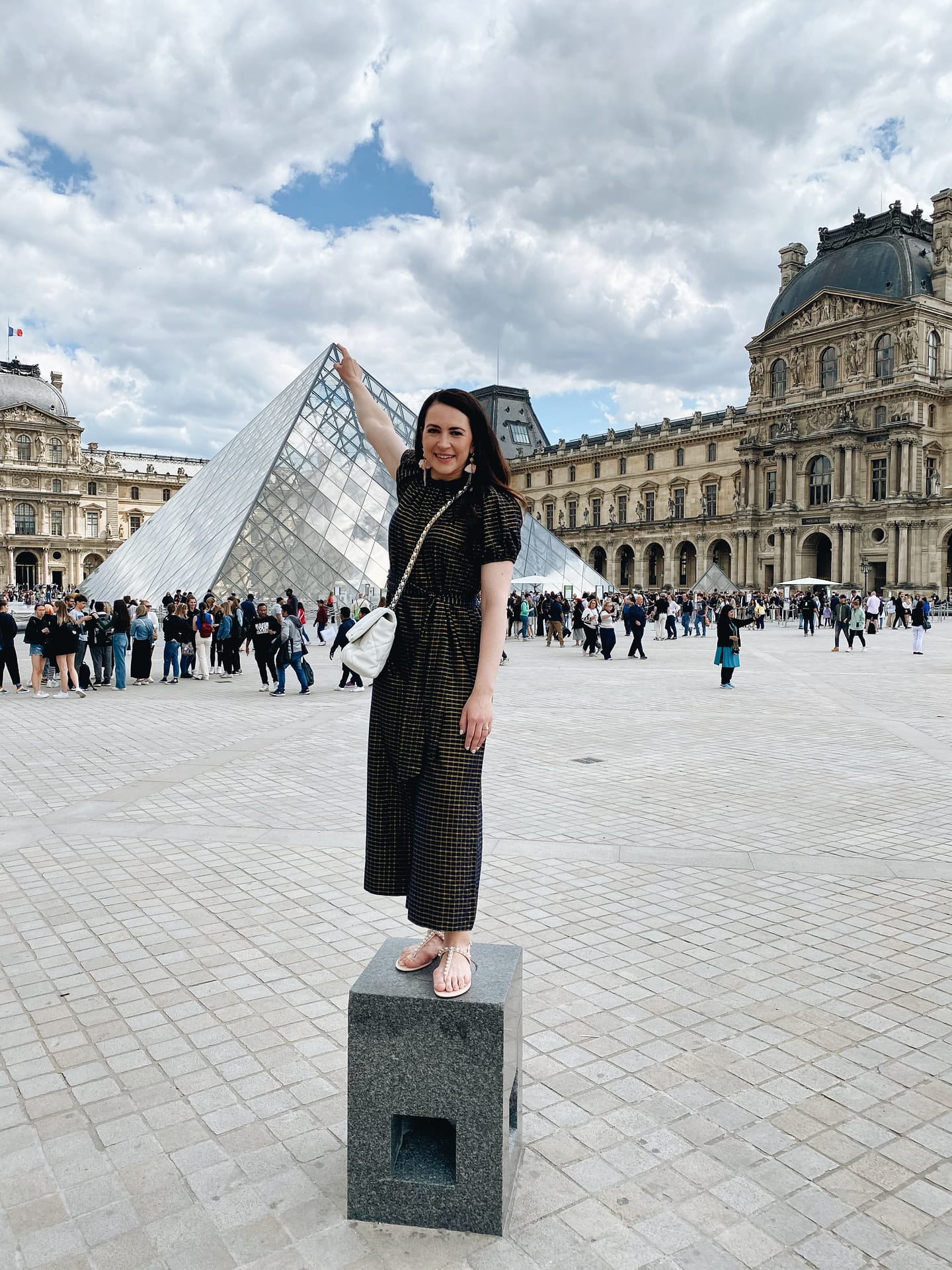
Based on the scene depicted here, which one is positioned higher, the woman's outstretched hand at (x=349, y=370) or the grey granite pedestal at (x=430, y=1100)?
the woman's outstretched hand at (x=349, y=370)

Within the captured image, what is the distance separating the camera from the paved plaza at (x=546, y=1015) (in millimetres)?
2207

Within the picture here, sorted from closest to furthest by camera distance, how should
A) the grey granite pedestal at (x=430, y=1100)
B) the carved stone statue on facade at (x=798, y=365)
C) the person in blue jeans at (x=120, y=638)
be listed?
the grey granite pedestal at (x=430, y=1100), the person in blue jeans at (x=120, y=638), the carved stone statue on facade at (x=798, y=365)

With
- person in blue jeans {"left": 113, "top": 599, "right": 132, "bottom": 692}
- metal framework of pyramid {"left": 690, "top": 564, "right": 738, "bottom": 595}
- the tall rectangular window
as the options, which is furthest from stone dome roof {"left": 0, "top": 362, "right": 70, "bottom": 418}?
person in blue jeans {"left": 113, "top": 599, "right": 132, "bottom": 692}

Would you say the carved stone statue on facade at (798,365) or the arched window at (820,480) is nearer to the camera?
the arched window at (820,480)

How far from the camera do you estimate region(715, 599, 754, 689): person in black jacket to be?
1362 centimetres

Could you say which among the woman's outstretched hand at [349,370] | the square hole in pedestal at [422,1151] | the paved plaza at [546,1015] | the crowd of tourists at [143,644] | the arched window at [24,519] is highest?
the arched window at [24,519]

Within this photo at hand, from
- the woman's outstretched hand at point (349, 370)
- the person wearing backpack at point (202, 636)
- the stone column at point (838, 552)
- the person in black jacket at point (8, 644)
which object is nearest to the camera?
the woman's outstretched hand at point (349, 370)

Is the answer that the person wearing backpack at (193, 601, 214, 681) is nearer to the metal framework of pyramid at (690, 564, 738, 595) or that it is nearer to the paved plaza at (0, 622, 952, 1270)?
the paved plaza at (0, 622, 952, 1270)

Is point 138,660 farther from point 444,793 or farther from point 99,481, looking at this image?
point 99,481

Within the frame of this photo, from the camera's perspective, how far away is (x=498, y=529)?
2344 mm

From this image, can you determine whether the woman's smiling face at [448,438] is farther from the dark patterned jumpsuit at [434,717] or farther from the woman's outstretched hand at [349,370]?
the woman's outstretched hand at [349,370]

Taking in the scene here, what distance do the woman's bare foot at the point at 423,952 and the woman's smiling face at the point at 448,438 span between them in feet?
4.05

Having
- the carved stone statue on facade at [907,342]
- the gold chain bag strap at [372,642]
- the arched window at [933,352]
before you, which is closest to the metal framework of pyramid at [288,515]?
the gold chain bag strap at [372,642]

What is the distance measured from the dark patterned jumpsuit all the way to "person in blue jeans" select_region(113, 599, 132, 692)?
13199mm
